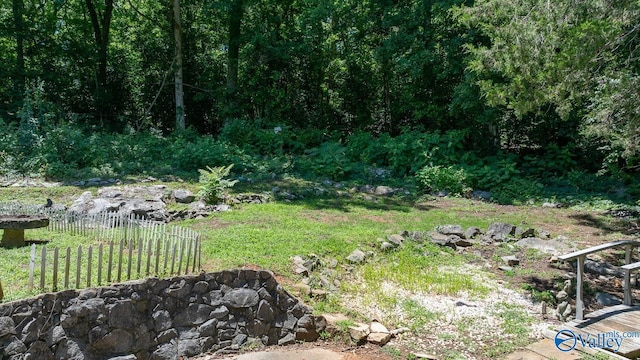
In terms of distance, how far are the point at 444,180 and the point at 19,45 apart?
634 inches

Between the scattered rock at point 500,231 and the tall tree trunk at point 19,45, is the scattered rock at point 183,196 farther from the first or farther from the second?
the tall tree trunk at point 19,45

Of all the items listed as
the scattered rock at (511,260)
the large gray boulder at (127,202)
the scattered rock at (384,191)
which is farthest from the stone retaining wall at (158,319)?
the scattered rock at (384,191)

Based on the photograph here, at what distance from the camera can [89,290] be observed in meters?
4.82

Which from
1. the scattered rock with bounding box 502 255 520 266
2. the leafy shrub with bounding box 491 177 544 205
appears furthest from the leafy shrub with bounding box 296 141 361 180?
the scattered rock with bounding box 502 255 520 266

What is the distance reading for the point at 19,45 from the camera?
16922mm

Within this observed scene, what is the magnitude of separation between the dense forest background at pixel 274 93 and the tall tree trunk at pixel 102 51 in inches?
2.1

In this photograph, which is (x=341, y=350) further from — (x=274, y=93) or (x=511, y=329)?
(x=274, y=93)

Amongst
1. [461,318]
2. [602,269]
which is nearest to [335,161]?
[602,269]

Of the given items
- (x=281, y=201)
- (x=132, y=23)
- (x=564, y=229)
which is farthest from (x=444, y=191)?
(x=132, y=23)

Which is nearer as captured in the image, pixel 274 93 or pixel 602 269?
pixel 602 269

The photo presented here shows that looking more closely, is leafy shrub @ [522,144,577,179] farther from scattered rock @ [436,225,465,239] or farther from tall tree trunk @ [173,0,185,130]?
tall tree trunk @ [173,0,185,130]

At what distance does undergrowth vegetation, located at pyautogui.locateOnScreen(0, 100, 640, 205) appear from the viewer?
12.4 metres

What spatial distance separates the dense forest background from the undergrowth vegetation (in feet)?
0.23

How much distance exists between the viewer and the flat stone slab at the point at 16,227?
653 cm
